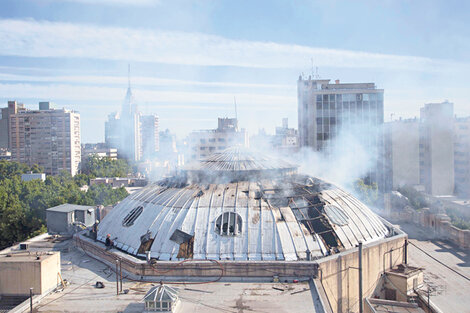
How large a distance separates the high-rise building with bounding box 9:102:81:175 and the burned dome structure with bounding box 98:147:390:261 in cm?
7781

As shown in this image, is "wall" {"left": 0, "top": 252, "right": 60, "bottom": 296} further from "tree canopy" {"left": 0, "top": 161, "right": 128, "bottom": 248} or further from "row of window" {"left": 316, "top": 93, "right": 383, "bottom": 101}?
"row of window" {"left": 316, "top": 93, "right": 383, "bottom": 101}

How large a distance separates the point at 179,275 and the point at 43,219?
27333mm

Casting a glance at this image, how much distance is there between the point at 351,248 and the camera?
19125 mm

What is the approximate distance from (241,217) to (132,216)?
6.20 metres

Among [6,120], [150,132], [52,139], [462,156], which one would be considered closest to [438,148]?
[462,156]

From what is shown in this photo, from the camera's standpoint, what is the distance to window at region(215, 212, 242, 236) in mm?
18891

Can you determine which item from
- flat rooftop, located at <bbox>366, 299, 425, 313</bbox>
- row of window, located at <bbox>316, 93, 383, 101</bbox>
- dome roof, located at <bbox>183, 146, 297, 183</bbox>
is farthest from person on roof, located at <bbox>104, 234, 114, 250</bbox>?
row of window, located at <bbox>316, 93, 383, 101</bbox>

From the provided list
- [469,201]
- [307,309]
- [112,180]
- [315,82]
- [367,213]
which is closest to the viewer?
[307,309]

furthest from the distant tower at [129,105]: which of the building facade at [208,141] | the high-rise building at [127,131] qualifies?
the building facade at [208,141]

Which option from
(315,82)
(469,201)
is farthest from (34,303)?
(315,82)

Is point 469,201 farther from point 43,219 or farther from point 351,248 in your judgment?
point 43,219

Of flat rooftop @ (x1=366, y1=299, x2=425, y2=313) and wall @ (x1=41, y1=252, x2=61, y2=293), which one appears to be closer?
wall @ (x1=41, y1=252, x2=61, y2=293)

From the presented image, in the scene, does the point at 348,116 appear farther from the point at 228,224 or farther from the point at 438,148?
the point at 228,224

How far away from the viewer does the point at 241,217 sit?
1952 cm
